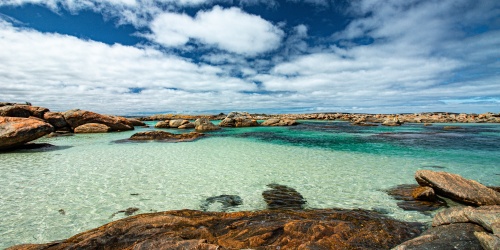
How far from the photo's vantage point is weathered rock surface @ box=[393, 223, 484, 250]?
13.2 ft

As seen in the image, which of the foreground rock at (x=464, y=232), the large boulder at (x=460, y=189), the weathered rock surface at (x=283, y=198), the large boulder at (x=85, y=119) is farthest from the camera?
the large boulder at (x=85, y=119)

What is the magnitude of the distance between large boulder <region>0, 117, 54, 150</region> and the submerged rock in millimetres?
18499

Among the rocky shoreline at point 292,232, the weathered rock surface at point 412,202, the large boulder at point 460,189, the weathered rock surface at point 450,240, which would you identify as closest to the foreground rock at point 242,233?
the rocky shoreline at point 292,232

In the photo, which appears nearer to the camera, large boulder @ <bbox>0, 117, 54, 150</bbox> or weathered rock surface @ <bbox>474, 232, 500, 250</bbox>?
weathered rock surface @ <bbox>474, 232, 500, 250</bbox>

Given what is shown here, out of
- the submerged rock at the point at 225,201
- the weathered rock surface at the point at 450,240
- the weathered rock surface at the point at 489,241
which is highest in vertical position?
the weathered rock surface at the point at 489,241

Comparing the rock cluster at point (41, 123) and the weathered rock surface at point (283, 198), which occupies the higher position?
the rock cluster at point (41, 123)

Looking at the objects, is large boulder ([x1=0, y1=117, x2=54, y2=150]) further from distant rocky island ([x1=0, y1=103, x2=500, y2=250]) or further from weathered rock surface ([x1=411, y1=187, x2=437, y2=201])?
weathered rock surface ([x1=411, y1=187, x2=437, y2=201])

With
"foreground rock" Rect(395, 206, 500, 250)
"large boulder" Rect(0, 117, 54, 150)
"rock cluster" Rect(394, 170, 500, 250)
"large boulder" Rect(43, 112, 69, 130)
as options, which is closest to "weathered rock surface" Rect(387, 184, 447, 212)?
"rock cluster" Rect(394, 170, 500, 250)

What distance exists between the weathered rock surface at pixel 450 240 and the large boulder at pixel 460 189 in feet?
11.4

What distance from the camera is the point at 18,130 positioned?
1716 cm

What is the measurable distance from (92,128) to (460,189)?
40630 mm

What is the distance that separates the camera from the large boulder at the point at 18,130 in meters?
16.7

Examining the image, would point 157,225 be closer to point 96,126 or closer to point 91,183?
point 91,183

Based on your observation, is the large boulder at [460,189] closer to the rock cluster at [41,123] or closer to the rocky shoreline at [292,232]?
the rocky shoreline at [292,232]
